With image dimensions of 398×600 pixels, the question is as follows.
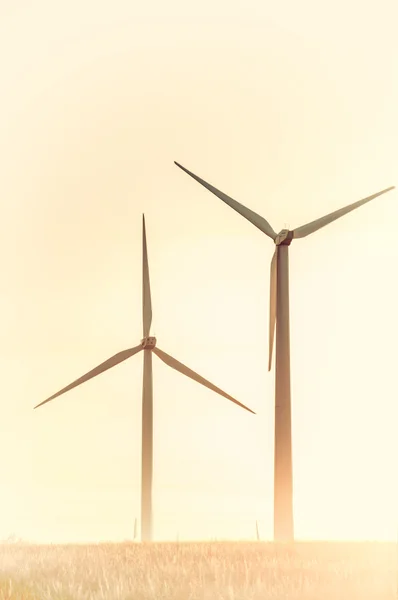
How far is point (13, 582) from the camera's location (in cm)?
1945

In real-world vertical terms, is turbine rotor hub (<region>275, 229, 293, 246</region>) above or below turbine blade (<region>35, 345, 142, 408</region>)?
above

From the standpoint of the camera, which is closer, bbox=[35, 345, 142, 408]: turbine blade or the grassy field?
the grassy field

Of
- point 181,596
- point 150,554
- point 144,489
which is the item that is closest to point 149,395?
point 144,489

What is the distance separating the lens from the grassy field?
1609 centimetres

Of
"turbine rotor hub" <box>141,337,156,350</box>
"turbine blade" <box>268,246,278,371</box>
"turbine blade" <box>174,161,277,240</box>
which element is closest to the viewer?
"turbine blade" <box>268,246,278,371</box>

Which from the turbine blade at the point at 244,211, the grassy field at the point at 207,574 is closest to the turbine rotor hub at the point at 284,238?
the turbine blade at the point at 244,211

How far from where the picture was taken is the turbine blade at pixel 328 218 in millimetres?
40925

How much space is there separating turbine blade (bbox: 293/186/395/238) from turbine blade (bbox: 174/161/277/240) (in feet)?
4.39

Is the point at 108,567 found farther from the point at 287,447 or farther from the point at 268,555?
the point at 287,447

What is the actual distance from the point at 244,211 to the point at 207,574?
2532cm

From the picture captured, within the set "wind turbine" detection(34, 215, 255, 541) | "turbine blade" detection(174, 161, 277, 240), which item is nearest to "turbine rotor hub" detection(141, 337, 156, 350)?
"wind turbine" detection(34, 215, 255, 541)

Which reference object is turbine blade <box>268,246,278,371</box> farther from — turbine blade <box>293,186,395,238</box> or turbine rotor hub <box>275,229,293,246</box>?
turbine blade <box>293,186,395,238</box>

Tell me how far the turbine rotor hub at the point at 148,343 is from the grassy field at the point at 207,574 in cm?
3110

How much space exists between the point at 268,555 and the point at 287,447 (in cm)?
1347
